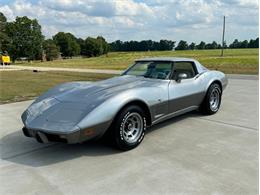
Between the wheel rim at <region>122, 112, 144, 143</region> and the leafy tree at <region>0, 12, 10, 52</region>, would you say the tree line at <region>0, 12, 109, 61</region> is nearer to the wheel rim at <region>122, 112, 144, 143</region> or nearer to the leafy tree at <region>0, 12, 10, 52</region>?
the leafy tree at <region>0, 12, 10, 52</region>

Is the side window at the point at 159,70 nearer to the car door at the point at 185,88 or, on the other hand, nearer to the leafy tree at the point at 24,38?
the car door at the point at 185,88

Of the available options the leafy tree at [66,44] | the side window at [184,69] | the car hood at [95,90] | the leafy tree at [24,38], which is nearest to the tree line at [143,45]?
the leafy tree at [66,44]

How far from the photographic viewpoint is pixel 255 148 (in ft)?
13.4

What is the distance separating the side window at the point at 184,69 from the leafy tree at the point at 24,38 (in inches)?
2519

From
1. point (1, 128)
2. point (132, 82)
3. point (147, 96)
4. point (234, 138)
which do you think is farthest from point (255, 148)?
point (1, 128)

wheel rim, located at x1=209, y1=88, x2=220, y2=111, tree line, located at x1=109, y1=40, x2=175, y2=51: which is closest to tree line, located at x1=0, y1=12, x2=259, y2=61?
tree line, located at x1=109, y1=40, x2=175, y2=51

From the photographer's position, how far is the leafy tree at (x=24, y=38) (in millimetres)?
64750

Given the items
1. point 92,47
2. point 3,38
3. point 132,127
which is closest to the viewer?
point 132,127

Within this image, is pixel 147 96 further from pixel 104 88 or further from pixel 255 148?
pixel 255 148

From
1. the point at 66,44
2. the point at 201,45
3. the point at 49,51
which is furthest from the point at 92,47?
the point at 201,45

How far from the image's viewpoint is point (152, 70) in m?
5.38

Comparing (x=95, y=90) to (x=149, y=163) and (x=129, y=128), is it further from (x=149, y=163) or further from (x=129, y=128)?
(x=149, y=163)

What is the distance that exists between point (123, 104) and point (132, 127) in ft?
1.49

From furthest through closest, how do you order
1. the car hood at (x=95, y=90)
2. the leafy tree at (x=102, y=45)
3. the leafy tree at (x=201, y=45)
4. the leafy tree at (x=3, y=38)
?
the leafy tree at (x=201, y=45)
the leafy tree at (x=102, y=45)
the leafy tree at (x=3, y=38)
the car hood at (x=95, y=90)
